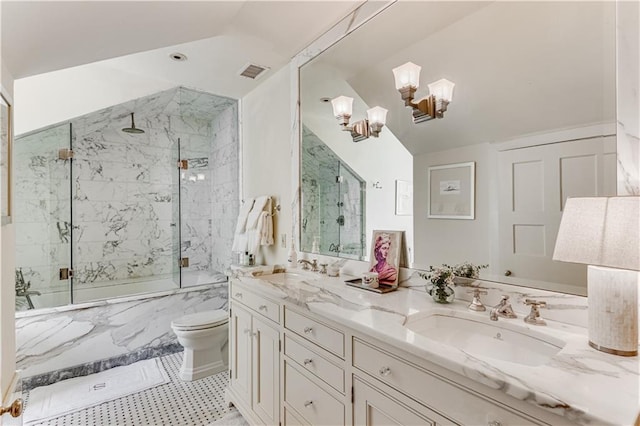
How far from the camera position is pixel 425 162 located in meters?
1.57

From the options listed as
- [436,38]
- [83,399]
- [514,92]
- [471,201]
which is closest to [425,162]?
[471,201]

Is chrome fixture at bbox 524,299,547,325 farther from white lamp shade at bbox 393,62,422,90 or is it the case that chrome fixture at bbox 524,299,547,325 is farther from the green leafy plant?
white lamp shade at bbox 393,62,422,90

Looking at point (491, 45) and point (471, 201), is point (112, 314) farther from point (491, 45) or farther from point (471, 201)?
point (491, 45)

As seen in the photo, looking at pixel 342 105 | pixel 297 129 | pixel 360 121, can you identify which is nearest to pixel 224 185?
pixel 297 129

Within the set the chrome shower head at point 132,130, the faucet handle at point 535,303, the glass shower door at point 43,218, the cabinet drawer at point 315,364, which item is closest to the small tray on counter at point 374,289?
the cabinet drawer at point 315,364

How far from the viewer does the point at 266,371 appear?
1715 millimetres

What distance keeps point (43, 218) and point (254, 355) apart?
9.12 feet

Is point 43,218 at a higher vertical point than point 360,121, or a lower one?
lower

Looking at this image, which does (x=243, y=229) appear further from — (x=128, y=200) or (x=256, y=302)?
(x=128, y=200)

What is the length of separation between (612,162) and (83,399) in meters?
3.19

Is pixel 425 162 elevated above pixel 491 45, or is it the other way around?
pixel 491 45

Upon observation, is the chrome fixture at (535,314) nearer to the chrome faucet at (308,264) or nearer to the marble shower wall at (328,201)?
the marble shower wall at (328,201)

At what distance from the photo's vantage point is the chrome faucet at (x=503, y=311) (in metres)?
1.15

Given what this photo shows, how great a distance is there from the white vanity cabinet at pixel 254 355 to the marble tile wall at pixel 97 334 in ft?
3.76
